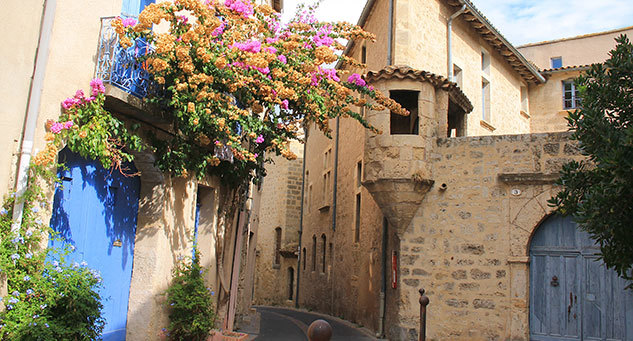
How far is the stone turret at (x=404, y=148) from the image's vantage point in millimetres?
10211

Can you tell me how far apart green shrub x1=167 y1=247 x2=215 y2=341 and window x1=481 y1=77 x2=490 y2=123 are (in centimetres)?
1097

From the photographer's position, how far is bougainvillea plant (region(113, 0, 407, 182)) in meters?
6.36

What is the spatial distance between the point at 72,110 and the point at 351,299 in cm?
1105

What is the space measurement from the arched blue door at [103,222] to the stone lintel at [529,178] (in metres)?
6.25

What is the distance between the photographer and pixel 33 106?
525 cm

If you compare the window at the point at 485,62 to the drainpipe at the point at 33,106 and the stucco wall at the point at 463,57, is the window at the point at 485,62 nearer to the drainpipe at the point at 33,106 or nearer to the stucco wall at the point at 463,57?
the stucco wall at the point at 463,57

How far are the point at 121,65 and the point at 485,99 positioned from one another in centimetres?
1222

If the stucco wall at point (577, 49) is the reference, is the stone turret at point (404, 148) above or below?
below

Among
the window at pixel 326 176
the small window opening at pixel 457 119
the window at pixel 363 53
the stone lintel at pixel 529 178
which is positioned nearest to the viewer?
the stone lintel at pixel 529 178

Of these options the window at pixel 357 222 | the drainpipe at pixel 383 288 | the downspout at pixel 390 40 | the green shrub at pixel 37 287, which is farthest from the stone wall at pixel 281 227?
the green shrub at pixel 37 287

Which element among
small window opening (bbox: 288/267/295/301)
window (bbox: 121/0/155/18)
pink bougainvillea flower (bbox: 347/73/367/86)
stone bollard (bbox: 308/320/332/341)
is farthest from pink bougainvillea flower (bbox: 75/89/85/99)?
small window opening (bbox: 288/267/295/301)

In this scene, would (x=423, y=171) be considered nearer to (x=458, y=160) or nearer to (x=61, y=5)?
(x=458, y=160)

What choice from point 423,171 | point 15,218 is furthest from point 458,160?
point 15,218

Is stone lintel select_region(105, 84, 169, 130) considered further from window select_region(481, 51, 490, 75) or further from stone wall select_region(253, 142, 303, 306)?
stone wall select_region(253, 142, 303, 306)
